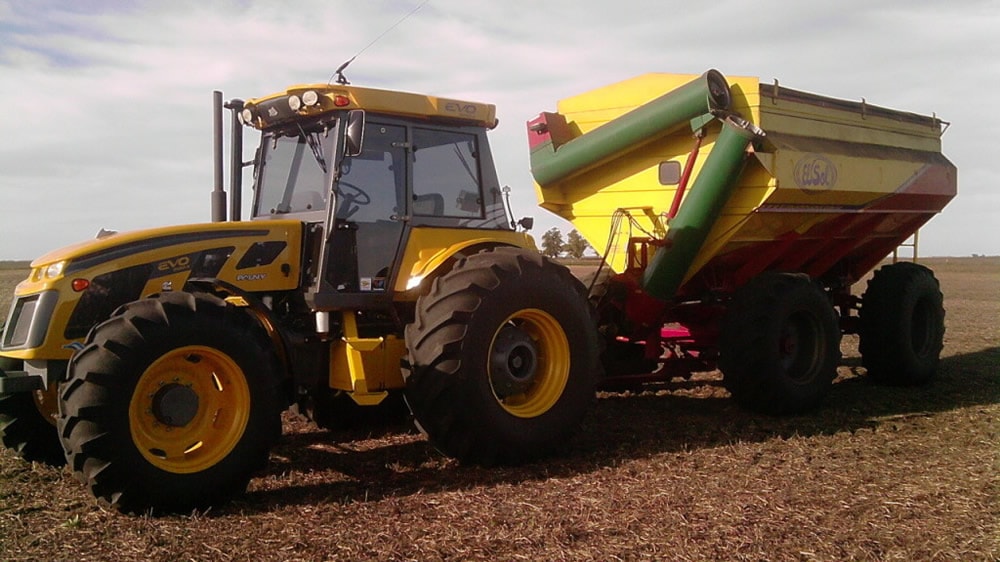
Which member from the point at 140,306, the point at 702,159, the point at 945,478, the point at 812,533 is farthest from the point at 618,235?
the point at 140,306

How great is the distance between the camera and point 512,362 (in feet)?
20.3

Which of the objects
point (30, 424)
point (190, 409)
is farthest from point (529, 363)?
point (30, 424)

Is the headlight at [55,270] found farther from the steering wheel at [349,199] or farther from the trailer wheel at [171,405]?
the steering wheel at [349,199]

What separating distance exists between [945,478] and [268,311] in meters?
4.62

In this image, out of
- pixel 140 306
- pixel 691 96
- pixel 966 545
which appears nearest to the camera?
pixel 966 545

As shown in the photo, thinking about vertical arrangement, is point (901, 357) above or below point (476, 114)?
below

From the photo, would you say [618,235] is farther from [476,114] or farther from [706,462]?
[706,462]

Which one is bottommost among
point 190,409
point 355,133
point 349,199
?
point 190,409

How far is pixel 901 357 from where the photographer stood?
967 cm

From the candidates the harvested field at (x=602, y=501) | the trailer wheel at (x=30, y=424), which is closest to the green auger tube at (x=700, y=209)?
the harvested field at (x=602, y=501)

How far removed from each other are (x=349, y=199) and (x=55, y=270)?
1.91 m

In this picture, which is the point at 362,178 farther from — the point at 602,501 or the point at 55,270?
the point at 602,501

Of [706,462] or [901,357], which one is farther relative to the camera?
[901,357]

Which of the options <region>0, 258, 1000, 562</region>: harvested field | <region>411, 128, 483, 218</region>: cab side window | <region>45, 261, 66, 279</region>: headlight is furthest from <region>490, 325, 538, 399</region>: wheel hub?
<region>45, 261, 66, 279</region>: headlight
